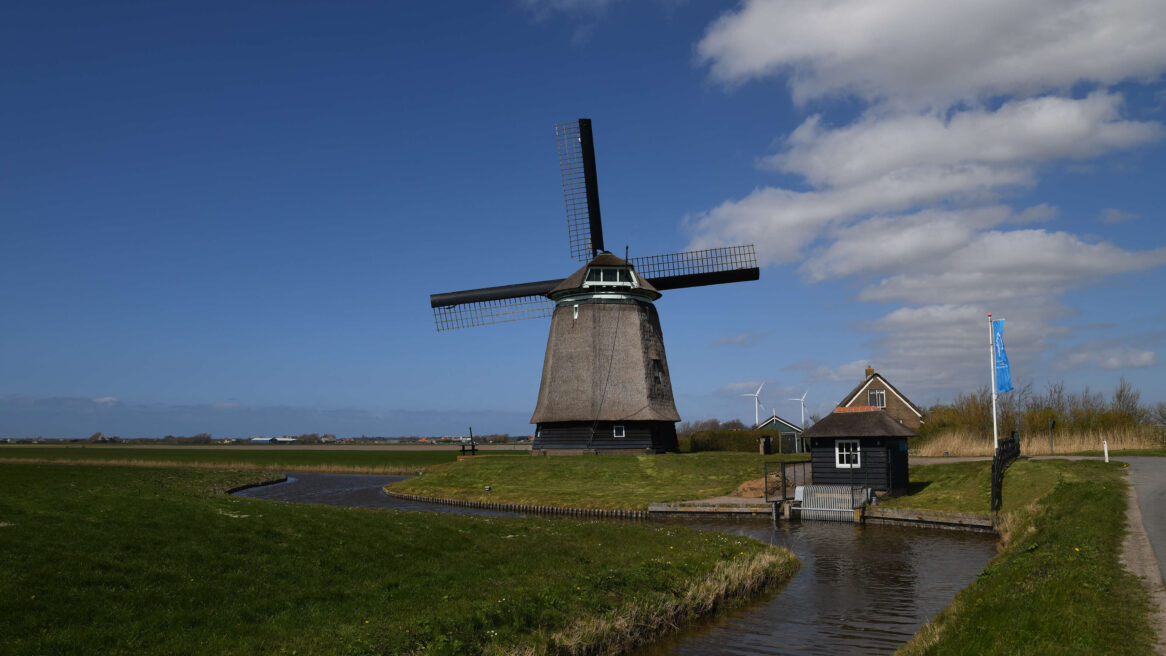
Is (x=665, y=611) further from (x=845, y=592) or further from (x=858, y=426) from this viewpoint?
(x=858, y=426)

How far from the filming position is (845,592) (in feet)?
58.6

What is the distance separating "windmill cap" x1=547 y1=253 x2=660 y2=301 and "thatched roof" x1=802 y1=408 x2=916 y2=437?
16370mm

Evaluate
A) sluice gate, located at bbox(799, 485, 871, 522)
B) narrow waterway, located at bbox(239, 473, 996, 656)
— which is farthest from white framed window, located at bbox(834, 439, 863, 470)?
narrow waterway, located at bbox(239, 473, 996, 656)

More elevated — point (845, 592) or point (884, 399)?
point (884, 399)

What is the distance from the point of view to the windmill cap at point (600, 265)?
4788 centimetres

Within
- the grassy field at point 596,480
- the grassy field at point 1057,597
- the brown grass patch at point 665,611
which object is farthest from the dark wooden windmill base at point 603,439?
the brown grass patch at point 665,611

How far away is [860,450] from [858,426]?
3.48 feet

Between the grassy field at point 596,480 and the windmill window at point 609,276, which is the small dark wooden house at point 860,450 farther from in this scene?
the windmill window at point 609,276

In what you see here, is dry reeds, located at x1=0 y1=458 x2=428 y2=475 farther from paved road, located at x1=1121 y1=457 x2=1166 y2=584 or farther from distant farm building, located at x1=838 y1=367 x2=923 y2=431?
paved road, located at x1=1121 y1=457 x2=1166 y2=584

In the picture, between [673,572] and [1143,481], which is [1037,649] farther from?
[1143,481]

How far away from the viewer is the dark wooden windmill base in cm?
4566

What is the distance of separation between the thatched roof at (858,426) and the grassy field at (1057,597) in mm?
9200

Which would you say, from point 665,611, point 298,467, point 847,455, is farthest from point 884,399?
point 665,611

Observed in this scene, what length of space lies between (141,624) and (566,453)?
Result: 35.9 meters
